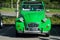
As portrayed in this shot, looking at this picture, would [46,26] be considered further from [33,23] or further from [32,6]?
[32,6]

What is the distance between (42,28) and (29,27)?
726mm

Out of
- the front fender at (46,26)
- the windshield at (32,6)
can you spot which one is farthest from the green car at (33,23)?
the windshield at (32,6)

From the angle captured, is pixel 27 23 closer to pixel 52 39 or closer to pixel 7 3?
pixel 52 39

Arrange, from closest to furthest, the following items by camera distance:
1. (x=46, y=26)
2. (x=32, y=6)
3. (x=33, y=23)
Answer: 1. (x=33, y=23)
2. (x=46, y=26)
3. (x=32, y=6)

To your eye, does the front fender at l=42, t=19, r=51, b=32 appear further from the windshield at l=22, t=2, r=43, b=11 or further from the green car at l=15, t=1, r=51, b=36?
the windshield at l=22, t=2, r=43, b=11

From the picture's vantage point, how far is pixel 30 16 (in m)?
13.6

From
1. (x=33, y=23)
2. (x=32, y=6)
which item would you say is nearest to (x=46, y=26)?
(x=33, y=23)

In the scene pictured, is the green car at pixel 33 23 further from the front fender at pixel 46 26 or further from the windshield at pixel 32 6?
the windshield at pixel 32 6

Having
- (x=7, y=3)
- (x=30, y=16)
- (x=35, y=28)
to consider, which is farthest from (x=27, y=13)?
(x=7, y=3)

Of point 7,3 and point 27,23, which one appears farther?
point 7,3

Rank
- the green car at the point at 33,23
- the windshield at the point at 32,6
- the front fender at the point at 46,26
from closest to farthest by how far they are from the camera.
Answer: the green car at the point at 33,23 → the front fender at the point at 46,26 → the windshield at the point at 32,6

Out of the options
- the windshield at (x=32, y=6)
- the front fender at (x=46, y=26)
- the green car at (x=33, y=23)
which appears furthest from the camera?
the windshield at (x=32, y=6)

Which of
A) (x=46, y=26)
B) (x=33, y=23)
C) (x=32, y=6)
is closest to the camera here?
(x=33, y=23)

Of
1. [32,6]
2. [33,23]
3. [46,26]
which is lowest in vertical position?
[46,26]
